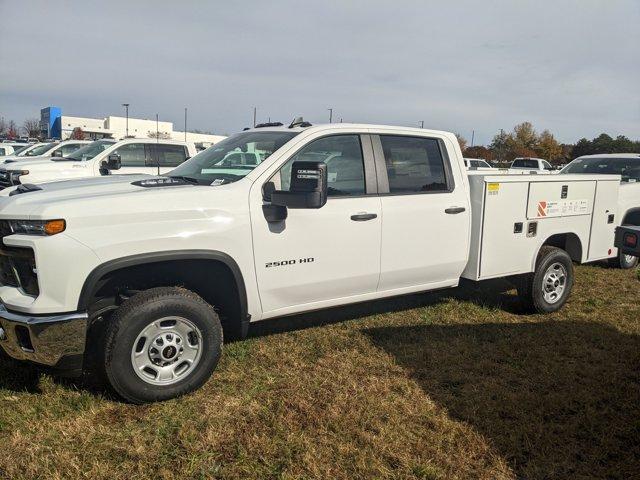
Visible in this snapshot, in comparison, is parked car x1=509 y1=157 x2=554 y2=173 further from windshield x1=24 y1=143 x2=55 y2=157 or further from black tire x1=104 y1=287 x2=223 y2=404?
black tire x1=104 y1=287 x2=223 y2=404

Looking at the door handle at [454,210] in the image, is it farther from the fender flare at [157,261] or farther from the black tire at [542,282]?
the fender flare at [157,261]

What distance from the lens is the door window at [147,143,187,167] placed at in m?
11.1

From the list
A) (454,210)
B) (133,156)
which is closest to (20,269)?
(454,210)

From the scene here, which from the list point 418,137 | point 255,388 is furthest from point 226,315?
point 418,137

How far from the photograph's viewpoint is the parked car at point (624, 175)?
7812 millimetres

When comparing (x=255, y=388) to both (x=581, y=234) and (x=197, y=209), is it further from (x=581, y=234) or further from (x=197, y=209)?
(x=581, y=234)

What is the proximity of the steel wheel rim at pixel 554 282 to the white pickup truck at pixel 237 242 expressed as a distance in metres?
0.39

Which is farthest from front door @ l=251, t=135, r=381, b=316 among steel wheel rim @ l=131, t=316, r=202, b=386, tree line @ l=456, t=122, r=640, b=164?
tree line @ l=456, t=122, r=640, b=164

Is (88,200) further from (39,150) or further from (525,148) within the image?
(525,148)

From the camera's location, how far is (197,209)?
351cm

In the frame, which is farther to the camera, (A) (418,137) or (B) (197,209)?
(A) (418,137)

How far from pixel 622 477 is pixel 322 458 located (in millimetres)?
1652

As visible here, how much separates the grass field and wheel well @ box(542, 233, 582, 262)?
1.13 metres

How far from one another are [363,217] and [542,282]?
250 centimetres
